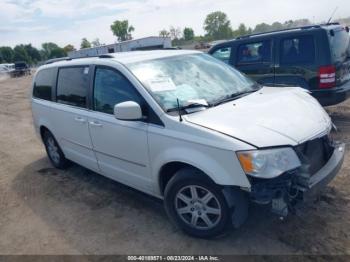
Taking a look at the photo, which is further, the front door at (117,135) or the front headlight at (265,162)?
the front door at (117,135)

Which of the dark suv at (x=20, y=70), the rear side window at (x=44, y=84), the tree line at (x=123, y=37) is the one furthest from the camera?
the tree line at (x=123, y=37)

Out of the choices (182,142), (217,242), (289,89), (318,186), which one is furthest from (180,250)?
(289,89)

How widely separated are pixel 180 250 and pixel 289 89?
7.48ft

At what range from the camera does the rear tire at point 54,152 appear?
5.55 meters

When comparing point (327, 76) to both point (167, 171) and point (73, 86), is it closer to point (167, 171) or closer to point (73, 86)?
point (167, 171)

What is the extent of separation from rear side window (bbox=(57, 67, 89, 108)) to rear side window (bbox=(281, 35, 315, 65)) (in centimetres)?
401

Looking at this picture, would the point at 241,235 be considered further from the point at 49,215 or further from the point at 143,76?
the point at 49,215

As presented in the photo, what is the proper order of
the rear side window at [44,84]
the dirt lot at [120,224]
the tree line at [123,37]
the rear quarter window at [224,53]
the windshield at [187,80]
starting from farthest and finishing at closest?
the tree line at [123,37] → the rear quarter window at [224,53] → the rear side window at [44,84] → the windshield at [187,80] → the dirt lot at [120,224]

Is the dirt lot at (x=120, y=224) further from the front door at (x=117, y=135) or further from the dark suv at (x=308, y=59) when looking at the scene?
the dark suv at (x=308, y=59)

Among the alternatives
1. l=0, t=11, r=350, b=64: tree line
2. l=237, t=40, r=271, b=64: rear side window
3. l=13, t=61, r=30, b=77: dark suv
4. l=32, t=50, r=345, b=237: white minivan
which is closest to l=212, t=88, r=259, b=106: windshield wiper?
l=32, t=50, r=345, b=237: white minivan

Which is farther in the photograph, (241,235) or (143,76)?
(143,76)

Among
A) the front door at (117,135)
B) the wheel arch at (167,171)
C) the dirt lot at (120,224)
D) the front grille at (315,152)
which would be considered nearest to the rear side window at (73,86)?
the front door at (117,135)

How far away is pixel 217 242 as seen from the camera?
10.7 feet

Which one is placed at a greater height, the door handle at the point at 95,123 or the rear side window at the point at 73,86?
the rear side window at the point at 73,86
